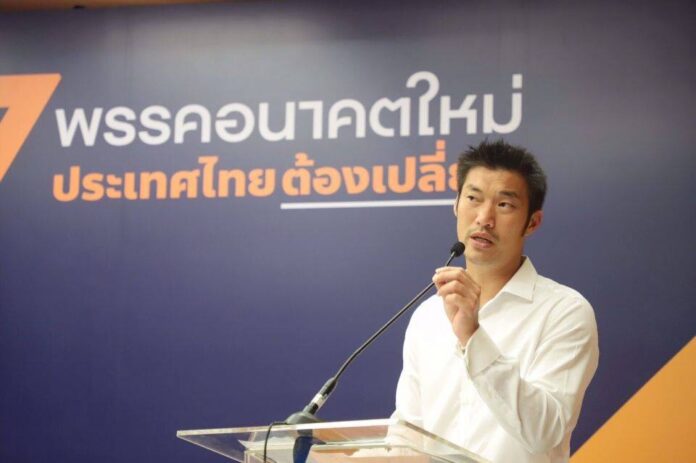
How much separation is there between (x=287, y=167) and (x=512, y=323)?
69.7 inches

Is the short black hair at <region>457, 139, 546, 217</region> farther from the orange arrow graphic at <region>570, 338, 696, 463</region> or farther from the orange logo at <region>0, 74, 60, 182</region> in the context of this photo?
the orange logo at <region>0, 74, 60, 182</region>

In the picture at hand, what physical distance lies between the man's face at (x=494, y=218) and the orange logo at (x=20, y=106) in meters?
2.39

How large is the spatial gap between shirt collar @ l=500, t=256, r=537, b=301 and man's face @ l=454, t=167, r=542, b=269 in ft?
0.14

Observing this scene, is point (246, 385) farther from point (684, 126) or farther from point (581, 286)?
point (684, 126)

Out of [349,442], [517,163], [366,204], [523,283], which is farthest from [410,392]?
[366,204]

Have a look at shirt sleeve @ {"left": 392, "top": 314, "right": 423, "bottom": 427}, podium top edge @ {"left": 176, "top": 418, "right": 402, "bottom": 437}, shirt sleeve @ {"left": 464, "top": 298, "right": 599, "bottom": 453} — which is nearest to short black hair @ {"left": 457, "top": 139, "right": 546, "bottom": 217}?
shirt sleeve @ {"left": 464, "top": 298, "right": 599, "bottom": 453}

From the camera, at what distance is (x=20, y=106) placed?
4.77m

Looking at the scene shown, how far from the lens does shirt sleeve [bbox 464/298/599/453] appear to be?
97.0 inches

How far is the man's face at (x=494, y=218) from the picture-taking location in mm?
2994

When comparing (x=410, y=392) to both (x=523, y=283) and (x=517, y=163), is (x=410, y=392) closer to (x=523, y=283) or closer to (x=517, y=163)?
(x=523, y=283)

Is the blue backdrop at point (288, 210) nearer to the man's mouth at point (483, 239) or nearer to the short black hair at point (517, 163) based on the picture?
the short black hair at point (517, 163)

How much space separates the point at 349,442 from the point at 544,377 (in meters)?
0.86

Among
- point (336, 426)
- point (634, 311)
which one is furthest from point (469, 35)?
point (336, 426)

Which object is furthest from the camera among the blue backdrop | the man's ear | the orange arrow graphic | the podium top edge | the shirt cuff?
the blue backdrop
